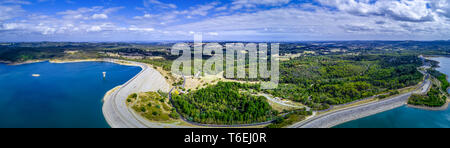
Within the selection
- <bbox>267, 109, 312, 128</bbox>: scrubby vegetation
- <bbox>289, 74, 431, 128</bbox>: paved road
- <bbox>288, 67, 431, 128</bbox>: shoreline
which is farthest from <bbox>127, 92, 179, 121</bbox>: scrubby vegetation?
<bbox>289, 74, 431, 128</bbox>: paved road

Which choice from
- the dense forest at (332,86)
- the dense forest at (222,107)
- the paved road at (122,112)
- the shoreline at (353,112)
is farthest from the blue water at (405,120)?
the paved road at (122,112)

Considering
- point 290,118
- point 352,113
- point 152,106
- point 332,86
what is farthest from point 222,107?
point 332,86

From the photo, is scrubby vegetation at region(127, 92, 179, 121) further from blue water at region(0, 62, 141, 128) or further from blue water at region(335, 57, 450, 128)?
blue water at region(335, 57, 450, 128)

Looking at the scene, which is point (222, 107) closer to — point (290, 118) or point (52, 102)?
point (290, 118)

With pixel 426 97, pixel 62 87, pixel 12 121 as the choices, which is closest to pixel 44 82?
pixel 62 87

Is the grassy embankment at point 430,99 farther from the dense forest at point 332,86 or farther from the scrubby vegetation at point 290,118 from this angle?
the scrubby vegetation at point 290,118

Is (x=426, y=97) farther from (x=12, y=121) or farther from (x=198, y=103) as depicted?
(x=12, y=121)
